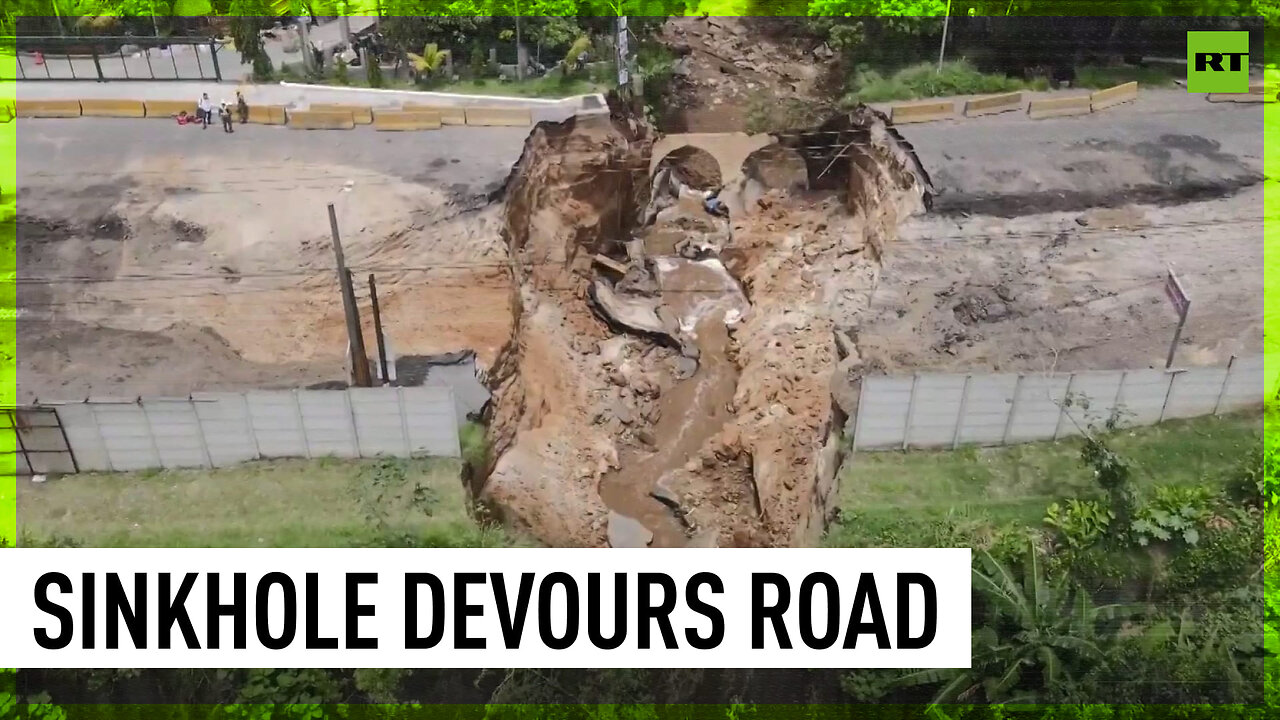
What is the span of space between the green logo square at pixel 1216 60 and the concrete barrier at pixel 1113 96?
1412 mm

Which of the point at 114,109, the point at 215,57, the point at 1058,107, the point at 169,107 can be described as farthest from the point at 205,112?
the point at 1058,107

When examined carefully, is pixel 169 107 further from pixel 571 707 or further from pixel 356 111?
pixel 571 707

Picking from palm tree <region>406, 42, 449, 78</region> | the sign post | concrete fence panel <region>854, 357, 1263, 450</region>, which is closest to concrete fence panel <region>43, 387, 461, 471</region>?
concrete fence panel <region>854, 357, 1263, 450</region>

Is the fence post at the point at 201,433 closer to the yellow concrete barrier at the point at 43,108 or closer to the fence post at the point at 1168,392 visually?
the yellow concrete barrier at the point at 43,108

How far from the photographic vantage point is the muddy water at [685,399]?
1560 centimetres

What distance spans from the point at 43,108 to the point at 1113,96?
22.6 metres

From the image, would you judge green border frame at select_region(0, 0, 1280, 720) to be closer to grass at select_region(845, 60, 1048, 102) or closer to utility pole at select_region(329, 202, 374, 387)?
grass at select_region(845, 60, 1048, 102)

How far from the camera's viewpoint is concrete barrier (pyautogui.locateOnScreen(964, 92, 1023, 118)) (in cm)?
1933

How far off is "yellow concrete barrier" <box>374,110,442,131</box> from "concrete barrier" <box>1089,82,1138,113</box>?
14071mm

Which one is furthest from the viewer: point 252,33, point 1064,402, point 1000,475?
point 252,33

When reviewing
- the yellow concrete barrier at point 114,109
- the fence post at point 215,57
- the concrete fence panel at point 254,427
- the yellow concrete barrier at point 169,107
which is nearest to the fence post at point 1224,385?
the concrete fence panel at point 254,427

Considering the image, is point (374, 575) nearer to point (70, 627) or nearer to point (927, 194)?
point (70, 627)

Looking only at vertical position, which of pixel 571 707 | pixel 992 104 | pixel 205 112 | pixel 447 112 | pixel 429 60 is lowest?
pixel 571 707

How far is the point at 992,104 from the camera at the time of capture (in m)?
19.4
